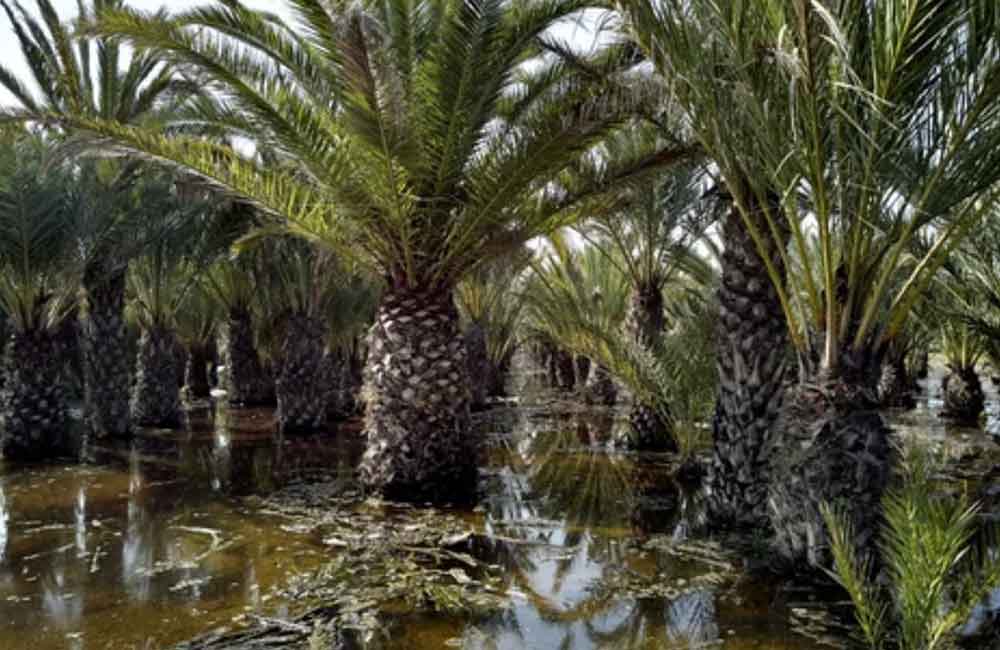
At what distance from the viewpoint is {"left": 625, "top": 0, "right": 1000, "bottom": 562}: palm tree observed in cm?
423

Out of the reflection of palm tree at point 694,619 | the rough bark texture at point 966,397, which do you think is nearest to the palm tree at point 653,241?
the reflection of palm tree at point 694,619

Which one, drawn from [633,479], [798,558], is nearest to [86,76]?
[633,479]

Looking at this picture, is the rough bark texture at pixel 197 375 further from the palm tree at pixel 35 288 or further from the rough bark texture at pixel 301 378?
the palm tree at pixel 35 288

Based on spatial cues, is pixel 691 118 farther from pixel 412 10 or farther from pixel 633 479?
pixel 633 479

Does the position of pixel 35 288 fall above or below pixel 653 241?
below

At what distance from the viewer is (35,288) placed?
1034 cm

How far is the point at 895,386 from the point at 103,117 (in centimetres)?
1558

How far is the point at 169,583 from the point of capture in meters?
5.36

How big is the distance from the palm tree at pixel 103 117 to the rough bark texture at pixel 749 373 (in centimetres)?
799

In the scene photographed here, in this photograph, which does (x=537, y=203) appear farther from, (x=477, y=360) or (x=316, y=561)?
(x=477, y=360)

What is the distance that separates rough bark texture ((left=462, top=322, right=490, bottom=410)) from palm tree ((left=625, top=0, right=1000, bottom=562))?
35.0ft

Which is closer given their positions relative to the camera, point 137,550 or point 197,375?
point 137,550

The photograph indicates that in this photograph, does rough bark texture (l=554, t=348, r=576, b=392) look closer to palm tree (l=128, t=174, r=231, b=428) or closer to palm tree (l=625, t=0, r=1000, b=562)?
palm tree (l=128, t=174, r=231, b=428)

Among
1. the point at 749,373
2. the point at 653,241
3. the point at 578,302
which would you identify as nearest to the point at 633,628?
the point at 749,373
